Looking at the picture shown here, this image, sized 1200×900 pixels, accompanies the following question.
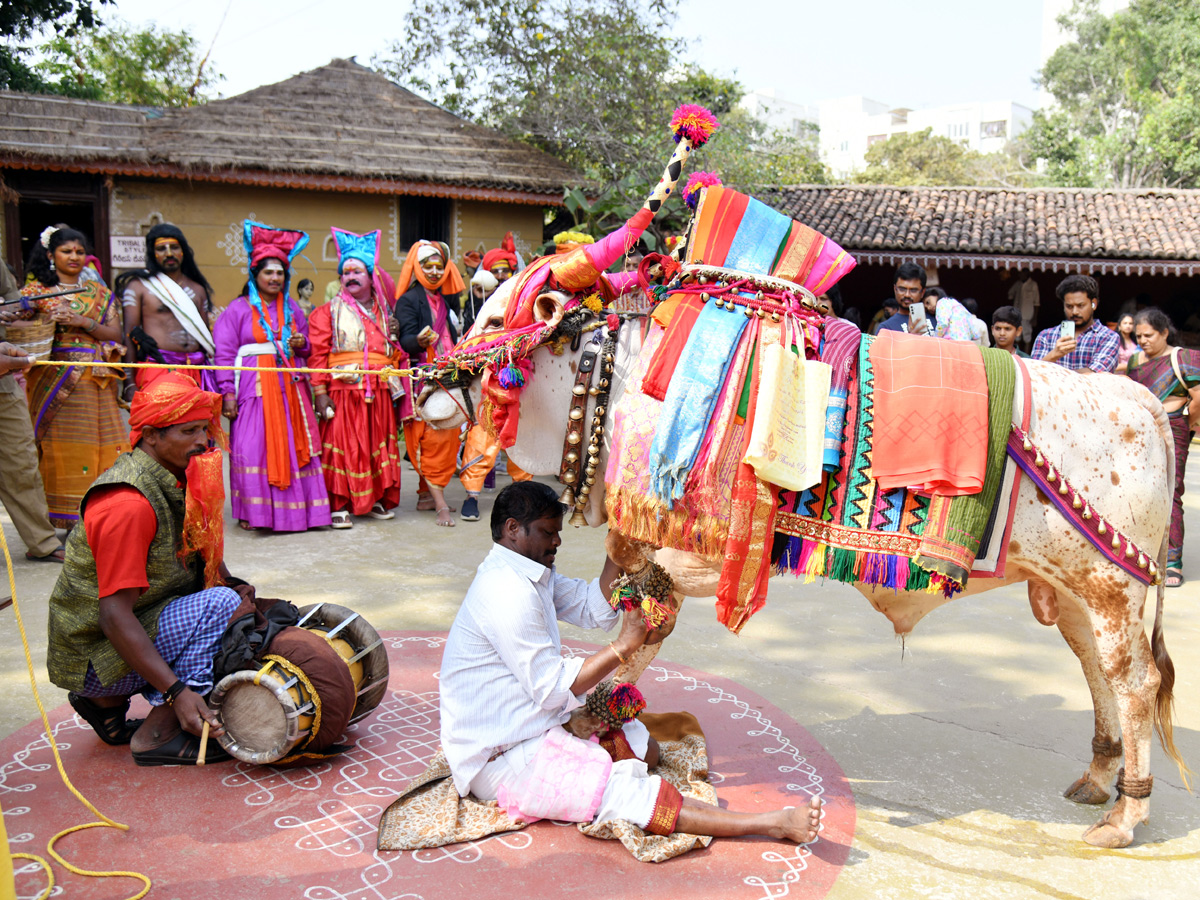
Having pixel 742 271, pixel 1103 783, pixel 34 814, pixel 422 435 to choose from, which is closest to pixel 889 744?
pixel 1103 783

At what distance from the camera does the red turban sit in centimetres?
324

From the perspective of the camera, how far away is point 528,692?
295 cm

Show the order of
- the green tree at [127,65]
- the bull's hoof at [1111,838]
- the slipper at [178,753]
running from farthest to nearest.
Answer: the green tree at [127,65] → the slipper at [178,753] → the bull's hoof at [1111,838]

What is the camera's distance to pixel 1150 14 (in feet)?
103

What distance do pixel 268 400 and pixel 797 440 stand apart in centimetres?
509

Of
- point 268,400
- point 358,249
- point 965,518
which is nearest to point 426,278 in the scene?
point 358,249

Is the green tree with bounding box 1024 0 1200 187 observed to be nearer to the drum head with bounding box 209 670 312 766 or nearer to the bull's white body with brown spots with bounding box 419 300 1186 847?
the bull's white body with brown spots with bounding box 419 300 1186 847

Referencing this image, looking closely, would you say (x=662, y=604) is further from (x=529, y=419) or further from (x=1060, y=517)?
(x=1060, y=517)

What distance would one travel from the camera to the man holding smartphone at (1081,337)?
5.89m

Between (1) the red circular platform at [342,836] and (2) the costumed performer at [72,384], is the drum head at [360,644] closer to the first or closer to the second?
(1) the red circular platform at [342,836]

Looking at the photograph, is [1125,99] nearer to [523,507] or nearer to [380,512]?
[380,512]

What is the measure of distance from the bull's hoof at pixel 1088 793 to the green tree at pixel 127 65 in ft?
87.0

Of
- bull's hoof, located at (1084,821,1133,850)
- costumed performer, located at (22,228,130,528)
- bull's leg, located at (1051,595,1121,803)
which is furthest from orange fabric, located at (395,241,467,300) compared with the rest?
bull's hoof, located at (1084,821,1133,850)

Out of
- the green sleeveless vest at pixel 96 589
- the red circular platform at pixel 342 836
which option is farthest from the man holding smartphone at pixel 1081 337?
the green sleeveless vest at pixel 96 589
